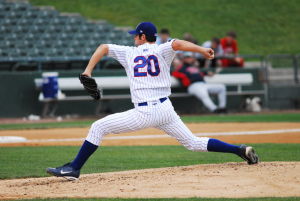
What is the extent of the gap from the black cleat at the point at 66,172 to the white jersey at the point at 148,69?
3.35 feet

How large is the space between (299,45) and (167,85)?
73.5 ft

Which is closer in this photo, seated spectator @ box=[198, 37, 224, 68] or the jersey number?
the jersey number

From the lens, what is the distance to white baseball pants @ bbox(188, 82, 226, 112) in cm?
1866

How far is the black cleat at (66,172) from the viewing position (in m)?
7.52

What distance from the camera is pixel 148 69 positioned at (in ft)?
25.0

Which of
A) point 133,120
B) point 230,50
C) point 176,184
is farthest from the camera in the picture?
point 230,50

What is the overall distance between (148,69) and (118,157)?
3.02 meters

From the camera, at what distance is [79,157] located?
7594mm

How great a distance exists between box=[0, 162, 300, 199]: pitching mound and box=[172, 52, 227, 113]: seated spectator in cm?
1050

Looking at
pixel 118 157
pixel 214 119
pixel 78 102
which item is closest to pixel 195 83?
pixel 214 119

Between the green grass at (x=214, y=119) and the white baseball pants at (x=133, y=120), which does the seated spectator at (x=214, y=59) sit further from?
the white baseball pants at (x=133, y=120)

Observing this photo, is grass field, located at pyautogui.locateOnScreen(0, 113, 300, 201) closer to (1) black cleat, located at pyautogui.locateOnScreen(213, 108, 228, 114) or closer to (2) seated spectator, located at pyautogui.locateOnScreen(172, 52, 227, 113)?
(2) seated spectator, located at pyautogui.locateOnScreen(172, 52, 227, 113)

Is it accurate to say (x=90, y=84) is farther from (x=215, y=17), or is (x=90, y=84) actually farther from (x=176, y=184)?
(x=215, y=17)

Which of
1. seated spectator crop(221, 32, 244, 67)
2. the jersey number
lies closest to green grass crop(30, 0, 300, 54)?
seated spectator crop(221, 32, 244, 67)
